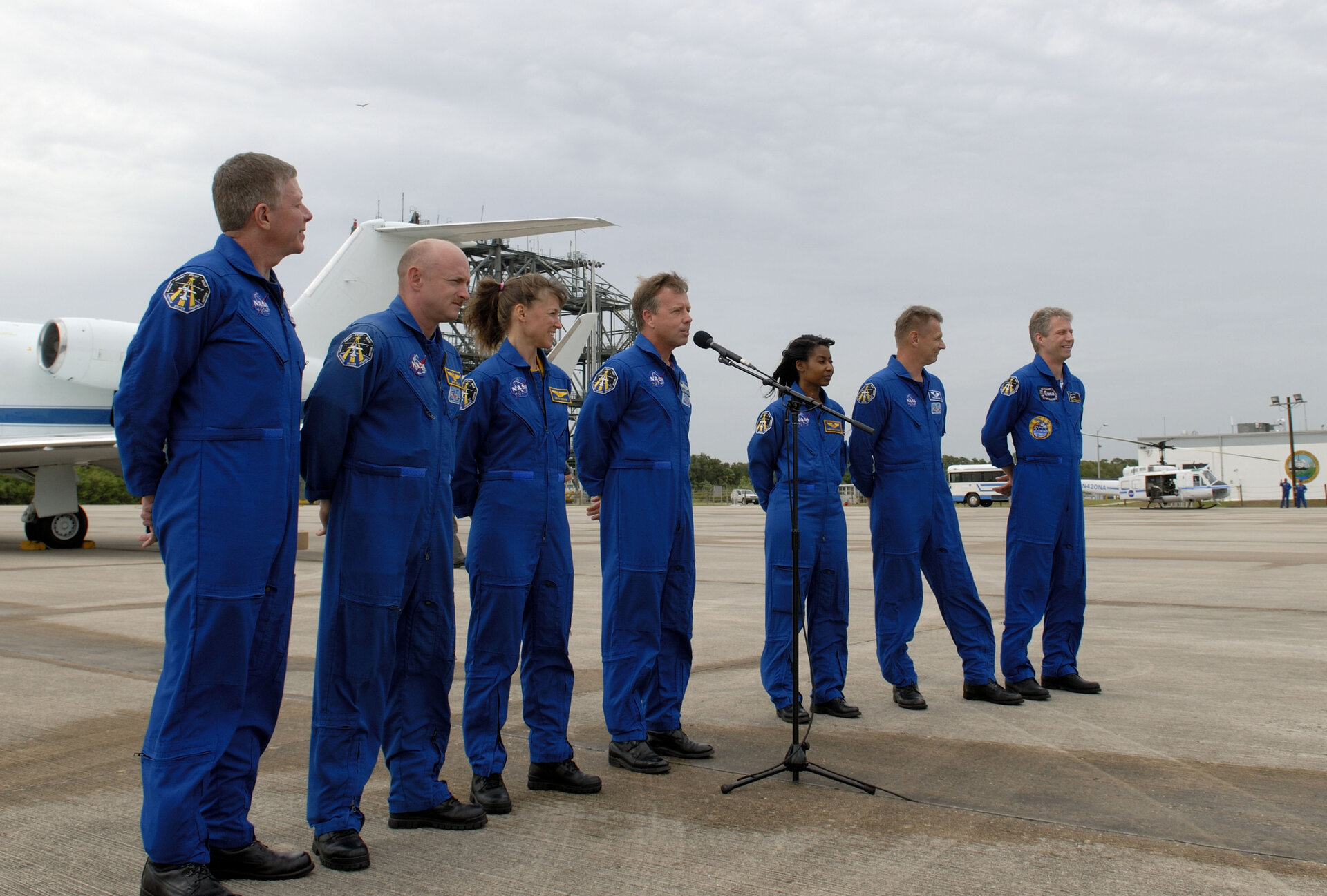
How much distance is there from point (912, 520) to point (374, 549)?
3210mm

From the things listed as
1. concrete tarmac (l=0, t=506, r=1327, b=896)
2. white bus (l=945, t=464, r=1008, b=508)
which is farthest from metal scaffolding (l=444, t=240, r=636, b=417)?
concrete tarmac (l=0, t=506, r=1327, b=896)

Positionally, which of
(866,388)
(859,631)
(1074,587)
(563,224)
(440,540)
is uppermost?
(563,224)

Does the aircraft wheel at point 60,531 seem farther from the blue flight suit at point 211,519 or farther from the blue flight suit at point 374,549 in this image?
the blue flight suit at point 211,519

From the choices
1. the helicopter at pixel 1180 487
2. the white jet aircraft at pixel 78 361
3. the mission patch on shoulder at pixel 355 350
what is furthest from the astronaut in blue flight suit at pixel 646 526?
the helicopter at pixel 1180 487

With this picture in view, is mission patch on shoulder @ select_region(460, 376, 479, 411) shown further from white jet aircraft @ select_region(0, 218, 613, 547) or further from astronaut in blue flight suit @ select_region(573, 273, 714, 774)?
white jet aircraft @ select_region(0, 218, 613, 547)

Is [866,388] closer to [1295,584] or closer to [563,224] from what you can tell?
[1295,584]

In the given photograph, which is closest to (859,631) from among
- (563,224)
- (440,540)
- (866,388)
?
(866,388)

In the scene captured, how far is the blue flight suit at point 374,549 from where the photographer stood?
10.0 feet

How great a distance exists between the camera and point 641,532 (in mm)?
4145

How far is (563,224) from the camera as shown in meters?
15.3

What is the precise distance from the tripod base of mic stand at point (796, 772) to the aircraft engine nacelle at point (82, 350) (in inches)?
706

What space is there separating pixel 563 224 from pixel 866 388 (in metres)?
10.6

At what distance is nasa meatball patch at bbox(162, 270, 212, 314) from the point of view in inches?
106

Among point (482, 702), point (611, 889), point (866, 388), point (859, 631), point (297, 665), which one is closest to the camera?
point (611, 889)
